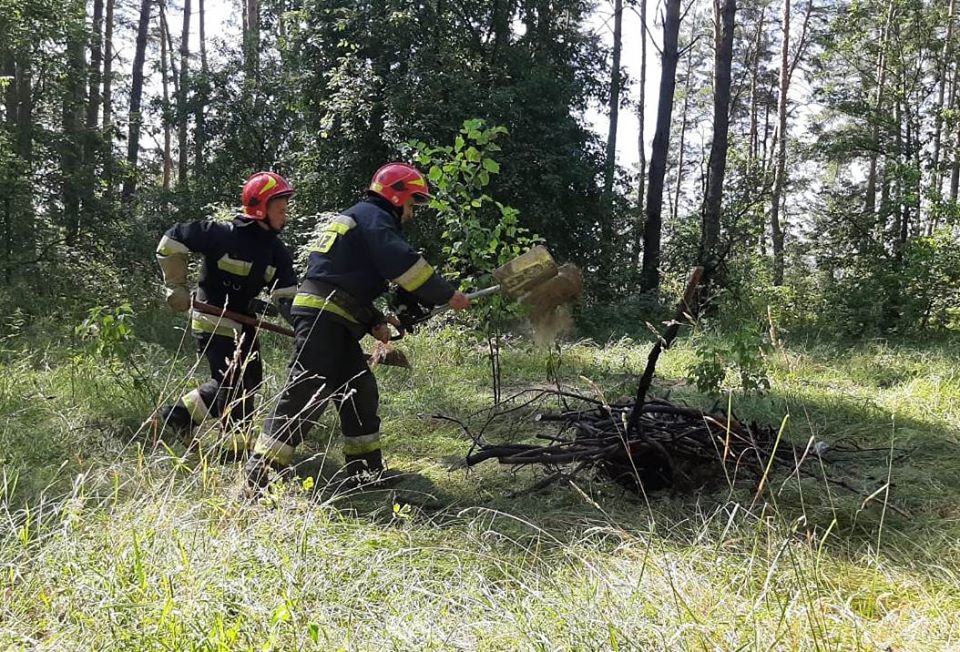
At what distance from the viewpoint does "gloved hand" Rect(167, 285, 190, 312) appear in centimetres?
427

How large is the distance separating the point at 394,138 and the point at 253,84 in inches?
207

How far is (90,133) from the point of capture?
36.7 ft

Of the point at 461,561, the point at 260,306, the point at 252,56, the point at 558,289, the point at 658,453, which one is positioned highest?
the point at 252,56

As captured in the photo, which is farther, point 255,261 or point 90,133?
point 90,133

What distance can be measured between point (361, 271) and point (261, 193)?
105 centimetres

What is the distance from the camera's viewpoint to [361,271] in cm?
378

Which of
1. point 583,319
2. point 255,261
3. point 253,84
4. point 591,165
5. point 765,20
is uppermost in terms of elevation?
point 765,20

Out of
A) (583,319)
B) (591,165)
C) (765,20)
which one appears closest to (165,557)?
(583,319)

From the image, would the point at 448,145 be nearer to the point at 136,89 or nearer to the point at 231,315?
the point at 231,315

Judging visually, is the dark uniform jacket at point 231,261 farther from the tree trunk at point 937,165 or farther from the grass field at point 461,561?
the tree trunk at point 937,165

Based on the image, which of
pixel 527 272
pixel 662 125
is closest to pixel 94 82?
pixel 527 272

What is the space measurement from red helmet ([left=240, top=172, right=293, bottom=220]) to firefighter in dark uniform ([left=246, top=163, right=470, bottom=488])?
0.75m

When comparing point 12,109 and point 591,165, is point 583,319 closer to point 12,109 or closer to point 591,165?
point 591,165

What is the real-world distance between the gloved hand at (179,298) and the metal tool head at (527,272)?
1987 mm
